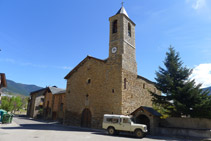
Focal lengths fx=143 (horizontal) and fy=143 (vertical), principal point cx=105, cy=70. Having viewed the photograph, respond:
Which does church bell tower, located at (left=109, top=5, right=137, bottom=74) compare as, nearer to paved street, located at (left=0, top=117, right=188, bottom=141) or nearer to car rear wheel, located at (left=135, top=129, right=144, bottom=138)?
car rear wheel, located at (left=135, top=129, right=144, bottom=138)

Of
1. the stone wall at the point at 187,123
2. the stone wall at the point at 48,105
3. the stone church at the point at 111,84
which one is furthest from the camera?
the stone wall at the point at 48,105

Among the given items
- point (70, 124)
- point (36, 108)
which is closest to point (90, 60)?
point (70, 124)

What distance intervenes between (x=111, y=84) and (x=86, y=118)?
19.9 feet

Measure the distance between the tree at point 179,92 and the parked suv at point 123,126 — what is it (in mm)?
4644

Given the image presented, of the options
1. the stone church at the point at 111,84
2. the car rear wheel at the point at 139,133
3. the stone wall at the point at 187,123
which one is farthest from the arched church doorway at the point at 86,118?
the stone wall at the point at 187,123

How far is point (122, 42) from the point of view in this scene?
1833 cm

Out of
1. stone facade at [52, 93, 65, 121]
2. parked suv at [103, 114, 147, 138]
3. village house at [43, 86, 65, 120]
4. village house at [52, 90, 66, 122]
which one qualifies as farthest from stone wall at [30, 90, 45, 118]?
parked suv at [103, 114, 147, 138]

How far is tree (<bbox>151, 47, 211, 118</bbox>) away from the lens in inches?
536

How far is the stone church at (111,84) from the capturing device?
1716cm

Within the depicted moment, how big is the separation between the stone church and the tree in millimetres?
2918

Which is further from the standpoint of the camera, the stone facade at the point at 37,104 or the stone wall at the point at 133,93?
the stone facade at the point at 37,104

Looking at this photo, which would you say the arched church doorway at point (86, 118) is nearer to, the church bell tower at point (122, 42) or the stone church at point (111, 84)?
the stone church at point (111, 84)

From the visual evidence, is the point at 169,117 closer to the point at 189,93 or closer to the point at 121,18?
the point at 189,93

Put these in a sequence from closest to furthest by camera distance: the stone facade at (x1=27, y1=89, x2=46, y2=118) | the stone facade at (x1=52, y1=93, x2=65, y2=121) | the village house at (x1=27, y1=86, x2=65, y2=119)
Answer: the stone facade at (x1=52, y1=93, x2=65, y2=121), the village house at (x1=27, y1=86, x2=65, y2=119), the stone facade at (x1=27, y1=89, x2=46, y2=118)
